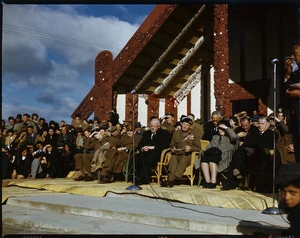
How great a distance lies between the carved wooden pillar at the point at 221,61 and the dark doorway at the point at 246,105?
203 cm

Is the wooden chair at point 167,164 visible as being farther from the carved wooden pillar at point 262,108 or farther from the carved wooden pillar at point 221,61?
the carved wooden pillar at point 262,108

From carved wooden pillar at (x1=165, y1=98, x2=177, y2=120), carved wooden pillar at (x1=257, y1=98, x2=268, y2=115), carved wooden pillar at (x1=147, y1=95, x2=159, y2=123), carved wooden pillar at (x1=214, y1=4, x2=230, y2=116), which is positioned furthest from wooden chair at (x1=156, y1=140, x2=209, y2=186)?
carved wooden pillar at (x1=165, y1=98, x2=177, y2=120)

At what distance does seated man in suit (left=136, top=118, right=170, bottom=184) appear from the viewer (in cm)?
952

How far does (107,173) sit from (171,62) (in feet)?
17.0

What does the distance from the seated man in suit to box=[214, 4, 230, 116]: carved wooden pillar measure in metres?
1.80

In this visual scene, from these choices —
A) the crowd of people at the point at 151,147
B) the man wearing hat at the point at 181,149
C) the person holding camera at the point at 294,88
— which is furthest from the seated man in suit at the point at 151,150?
the person holding camera at the point at 294,88

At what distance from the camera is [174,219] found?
569 cm

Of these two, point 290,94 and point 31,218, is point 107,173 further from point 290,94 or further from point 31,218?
point 290,94

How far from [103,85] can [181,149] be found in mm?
5687

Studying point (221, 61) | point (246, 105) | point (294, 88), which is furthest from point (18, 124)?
point (294, 88)

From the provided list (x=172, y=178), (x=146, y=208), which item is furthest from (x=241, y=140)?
(x=146, y=208)

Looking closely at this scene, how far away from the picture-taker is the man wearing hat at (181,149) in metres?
8.85

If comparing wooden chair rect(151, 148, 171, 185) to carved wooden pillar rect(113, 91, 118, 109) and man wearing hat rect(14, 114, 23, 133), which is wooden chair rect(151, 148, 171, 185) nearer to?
carved wooden pillar rect(113, 91, 118, 109)

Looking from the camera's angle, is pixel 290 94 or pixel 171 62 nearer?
pixel 290 94
